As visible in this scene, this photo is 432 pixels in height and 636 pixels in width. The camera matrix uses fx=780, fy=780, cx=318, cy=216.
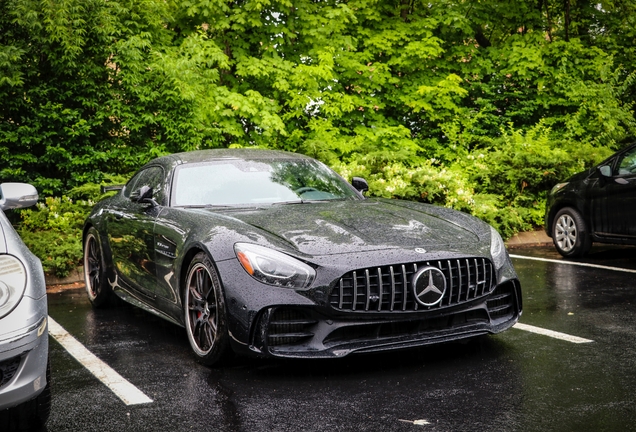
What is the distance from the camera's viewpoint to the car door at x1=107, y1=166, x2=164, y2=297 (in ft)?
19.9

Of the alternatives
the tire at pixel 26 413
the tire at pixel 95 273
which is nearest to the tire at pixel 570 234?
the tire at pixel 95 273

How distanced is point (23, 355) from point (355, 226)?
2447mm

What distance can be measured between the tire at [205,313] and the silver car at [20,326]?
1.34 m

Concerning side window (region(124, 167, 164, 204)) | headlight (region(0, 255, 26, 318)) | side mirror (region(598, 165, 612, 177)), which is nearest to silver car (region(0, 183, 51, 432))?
headlight (region(0, 255, 26, 318))

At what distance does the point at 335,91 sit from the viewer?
1636cm

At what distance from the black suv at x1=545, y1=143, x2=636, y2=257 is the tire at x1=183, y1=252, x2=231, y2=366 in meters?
5.98

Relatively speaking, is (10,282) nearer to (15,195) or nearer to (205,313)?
(15,195)

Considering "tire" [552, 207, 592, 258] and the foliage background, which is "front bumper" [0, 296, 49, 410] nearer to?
the foliage background

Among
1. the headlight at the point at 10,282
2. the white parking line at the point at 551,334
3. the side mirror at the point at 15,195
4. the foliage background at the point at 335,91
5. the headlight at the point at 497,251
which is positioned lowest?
the white parking line at the point at 551,334

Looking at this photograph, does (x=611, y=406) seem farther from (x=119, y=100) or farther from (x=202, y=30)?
(x=202, y=30)

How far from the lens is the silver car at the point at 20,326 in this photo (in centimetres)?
342

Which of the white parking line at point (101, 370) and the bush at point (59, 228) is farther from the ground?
the bush at point (59, 228)

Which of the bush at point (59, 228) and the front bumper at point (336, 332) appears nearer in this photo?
the front bumper at point (336, 332)

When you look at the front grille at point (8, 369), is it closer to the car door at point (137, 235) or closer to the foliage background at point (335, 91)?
the car door at point (137, 235)
